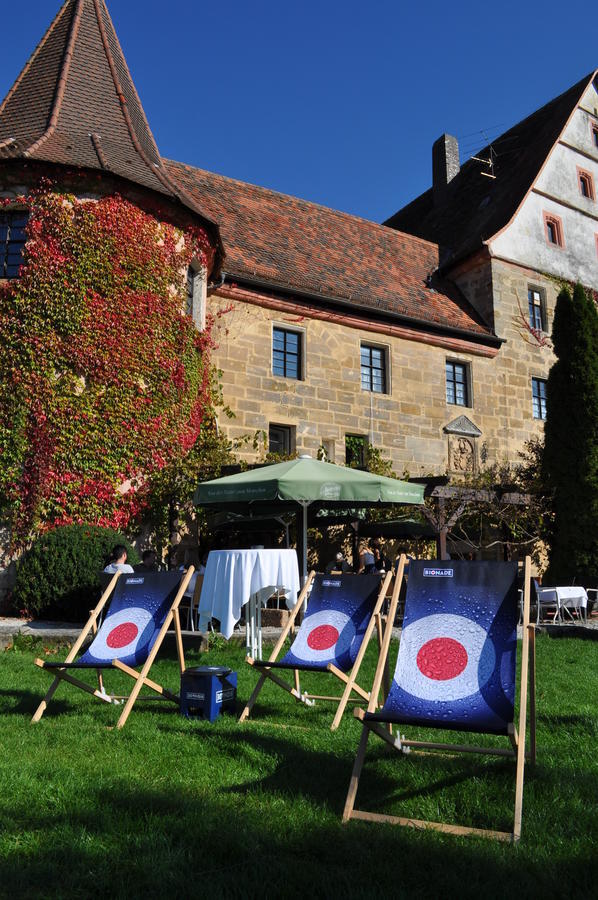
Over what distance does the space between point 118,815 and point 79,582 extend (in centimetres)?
747

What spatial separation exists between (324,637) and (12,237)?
400 inches

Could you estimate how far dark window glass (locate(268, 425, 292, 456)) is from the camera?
16.3m

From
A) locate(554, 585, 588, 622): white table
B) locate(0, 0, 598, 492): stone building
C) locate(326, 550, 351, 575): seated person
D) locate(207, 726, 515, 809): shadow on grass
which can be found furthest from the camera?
locate(0, 0, 598, 492): stone building

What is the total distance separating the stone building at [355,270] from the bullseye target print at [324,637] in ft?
31.6

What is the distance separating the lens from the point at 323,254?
19219 millimetres

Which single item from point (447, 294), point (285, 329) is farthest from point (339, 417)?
point (447, 294)

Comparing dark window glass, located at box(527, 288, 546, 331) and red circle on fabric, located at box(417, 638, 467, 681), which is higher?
dark window glass, located at box(527, 288, 546, 331)

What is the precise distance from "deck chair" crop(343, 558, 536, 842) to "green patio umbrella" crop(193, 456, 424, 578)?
13.3 feet

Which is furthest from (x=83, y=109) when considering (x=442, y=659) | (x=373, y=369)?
(x=442, y=659)

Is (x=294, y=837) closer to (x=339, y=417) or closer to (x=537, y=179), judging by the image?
(x=339, y=417)

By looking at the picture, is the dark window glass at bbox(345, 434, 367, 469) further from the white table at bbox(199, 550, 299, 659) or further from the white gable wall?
the white table at bbox(199, 550, 299, 659)

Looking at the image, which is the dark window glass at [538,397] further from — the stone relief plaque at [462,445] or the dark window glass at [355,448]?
the dark window glass at [355,448]

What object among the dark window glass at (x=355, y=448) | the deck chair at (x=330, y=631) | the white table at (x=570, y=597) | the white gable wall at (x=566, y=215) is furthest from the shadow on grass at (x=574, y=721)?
the white gable wall at (x=566, y=215)

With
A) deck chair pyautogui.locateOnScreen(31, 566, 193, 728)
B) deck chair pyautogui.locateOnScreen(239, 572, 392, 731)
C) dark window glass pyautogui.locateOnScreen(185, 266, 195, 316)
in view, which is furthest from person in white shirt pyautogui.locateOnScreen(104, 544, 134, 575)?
dark window glass pyautogui.locateOnScreen(185, 266, 195, 316)
